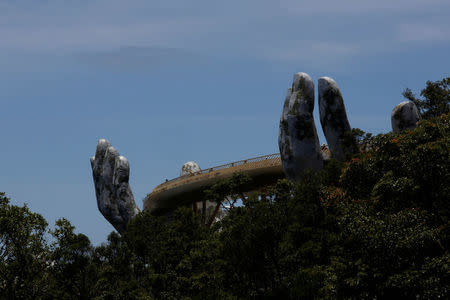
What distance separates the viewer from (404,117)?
130 ft

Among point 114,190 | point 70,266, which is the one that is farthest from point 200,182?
point 70,266

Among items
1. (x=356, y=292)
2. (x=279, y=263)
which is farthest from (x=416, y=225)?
(x=279, y=263)

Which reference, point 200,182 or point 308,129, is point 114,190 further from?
point 308,129

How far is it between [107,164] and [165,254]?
2066 cm

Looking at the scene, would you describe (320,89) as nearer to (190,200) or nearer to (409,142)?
(409,142)

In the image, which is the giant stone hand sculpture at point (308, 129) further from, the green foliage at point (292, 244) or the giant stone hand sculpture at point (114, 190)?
the giant stone hand sculpture at point (114, 190)

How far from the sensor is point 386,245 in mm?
22859

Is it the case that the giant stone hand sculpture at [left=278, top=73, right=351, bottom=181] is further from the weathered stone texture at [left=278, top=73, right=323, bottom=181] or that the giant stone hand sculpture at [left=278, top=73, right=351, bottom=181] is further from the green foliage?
the green foliage

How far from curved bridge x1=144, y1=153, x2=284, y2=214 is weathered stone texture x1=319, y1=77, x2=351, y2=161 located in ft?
33.1

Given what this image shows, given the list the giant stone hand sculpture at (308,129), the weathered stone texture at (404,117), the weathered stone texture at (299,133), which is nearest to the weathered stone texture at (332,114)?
the giant stone hand sculpture at (308,129)

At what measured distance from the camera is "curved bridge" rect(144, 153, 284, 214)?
51406mm

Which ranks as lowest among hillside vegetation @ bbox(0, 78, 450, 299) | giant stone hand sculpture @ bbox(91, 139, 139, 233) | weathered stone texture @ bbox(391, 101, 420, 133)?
hillside vegetation @ bbox(0, 78, 450, 299)

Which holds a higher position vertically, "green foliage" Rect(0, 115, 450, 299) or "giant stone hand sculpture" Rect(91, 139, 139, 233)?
"giant stone hand sculpture" Rect(91, 139, 139, 233)

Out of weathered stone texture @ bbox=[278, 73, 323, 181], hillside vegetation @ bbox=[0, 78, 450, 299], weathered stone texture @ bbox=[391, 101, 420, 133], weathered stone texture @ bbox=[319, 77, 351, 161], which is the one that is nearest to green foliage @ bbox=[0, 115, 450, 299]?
hillside vegetation @ bbox=[0, 78, 450, 299]
